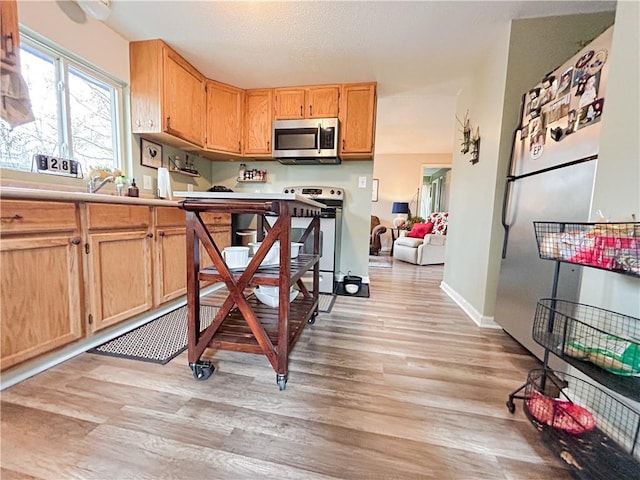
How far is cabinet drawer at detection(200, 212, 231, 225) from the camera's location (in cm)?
273

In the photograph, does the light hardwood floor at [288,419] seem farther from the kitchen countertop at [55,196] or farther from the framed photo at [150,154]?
the framed photo at [150,154]

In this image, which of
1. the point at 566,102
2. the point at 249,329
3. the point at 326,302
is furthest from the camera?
the point at 326,302

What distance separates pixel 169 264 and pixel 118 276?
48 centimetres

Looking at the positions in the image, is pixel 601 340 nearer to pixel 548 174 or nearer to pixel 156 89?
pixel 548 174

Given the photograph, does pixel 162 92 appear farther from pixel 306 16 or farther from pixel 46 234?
pixel 46 234

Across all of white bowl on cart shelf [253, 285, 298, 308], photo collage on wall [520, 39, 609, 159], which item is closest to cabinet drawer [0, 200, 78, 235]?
white bowl on cart shelf [253, 285, 298, 308]

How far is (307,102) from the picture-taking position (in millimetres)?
3152

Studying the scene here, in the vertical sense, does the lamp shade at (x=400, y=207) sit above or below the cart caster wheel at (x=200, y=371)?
above

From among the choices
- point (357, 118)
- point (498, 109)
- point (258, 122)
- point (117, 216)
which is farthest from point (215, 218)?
point (498, 109)

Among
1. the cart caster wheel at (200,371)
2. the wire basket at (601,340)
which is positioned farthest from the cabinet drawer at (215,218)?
the wire basket at (601,340)

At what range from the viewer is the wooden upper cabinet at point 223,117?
3059 millimetres

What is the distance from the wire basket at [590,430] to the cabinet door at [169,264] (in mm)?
2229

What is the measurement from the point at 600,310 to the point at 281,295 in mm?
1333

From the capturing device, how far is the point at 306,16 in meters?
2.03
